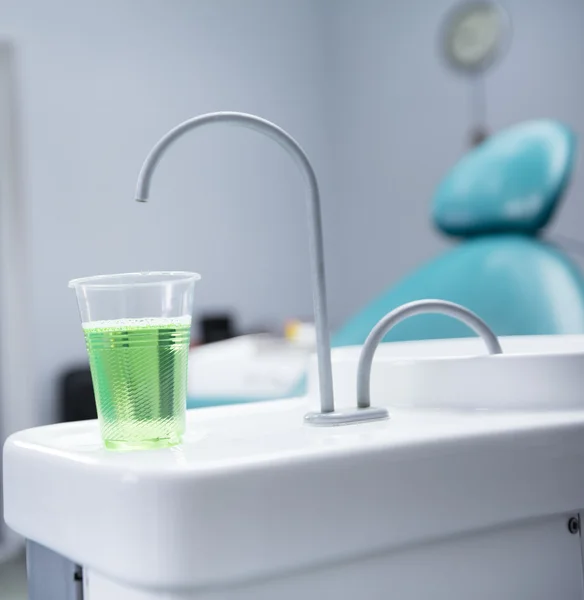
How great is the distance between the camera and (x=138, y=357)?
2.53ft

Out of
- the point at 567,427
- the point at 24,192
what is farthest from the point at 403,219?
the point at 567,427

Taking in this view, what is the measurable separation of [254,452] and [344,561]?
4.9 inches

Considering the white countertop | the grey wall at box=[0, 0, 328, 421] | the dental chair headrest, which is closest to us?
the white countertop

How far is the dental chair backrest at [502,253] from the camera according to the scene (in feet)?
5.99

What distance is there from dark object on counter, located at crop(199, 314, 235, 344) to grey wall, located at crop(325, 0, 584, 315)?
957mm

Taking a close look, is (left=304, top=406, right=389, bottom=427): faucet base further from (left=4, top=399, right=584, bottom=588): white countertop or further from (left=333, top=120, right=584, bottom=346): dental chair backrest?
(left=333, top=120, right=584, bottom=346): dental chair backrest

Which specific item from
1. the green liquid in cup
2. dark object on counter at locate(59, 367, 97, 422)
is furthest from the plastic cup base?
dark object on counter at locate(59, 367, 97, 422)

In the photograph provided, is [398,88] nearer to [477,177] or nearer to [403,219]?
[403,219]

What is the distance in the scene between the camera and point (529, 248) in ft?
6.31

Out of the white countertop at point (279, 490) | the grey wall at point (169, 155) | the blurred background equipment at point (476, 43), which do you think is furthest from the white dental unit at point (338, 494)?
the blurred background equipment at point (476, 43)

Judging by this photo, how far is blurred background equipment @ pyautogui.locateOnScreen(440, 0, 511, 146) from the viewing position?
4.09 meters

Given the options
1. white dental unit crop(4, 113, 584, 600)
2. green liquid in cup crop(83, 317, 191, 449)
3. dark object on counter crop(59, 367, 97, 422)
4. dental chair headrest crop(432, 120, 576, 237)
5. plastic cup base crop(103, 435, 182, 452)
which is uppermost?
dental chair headrest crop(432, 120, 576, 237)

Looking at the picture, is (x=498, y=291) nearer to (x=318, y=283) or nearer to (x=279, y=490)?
(x=318, y=283)

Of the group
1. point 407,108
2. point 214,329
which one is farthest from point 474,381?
point 407,108
